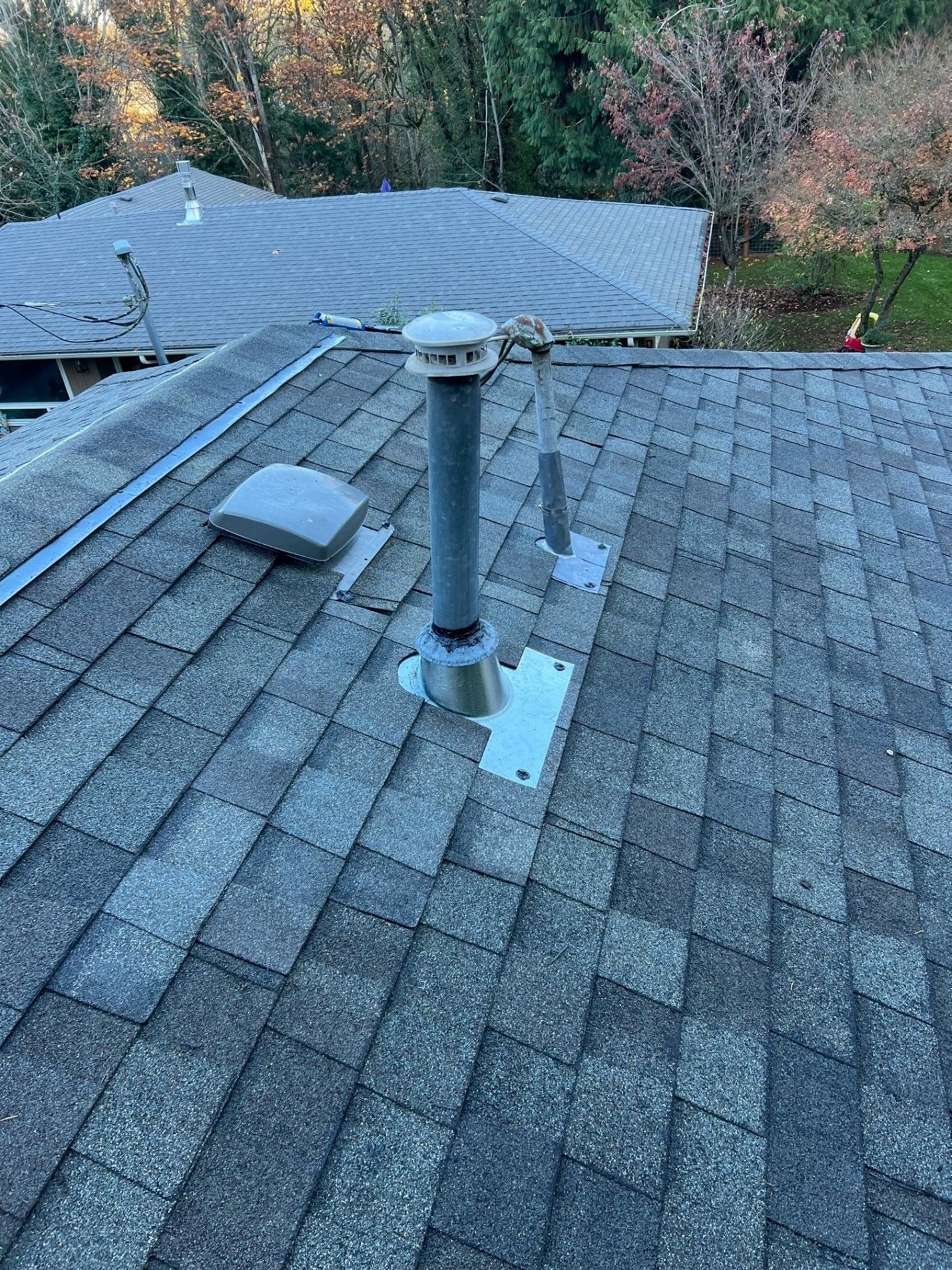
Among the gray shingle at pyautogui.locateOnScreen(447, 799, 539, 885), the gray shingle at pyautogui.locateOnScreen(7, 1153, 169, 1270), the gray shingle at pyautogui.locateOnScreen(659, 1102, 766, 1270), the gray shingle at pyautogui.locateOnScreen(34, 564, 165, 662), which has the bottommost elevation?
the gray shingle at pyautogui.locateOnScreen(659, 1102, 766, 1270)

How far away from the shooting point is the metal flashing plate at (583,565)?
415 cm

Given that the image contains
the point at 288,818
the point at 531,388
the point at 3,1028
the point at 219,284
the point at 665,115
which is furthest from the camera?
the point at 665,115

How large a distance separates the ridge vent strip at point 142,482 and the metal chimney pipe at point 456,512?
5.09 feet

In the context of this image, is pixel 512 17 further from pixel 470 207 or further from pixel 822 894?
pixel 822 894

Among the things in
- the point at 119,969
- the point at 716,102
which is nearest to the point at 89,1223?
the point at 119,969

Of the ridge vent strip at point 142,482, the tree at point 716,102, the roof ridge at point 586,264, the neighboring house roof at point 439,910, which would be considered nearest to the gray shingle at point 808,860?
the neighboring house roof at point 439,910

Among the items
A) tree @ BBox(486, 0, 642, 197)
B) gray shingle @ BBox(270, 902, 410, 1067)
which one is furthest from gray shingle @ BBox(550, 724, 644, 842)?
tree @ BBox(486, 0, 642, 197)

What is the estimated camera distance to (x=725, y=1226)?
2117mm

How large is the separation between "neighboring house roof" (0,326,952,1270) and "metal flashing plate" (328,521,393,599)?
0.06 metres

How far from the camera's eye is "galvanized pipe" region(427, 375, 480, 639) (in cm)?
263

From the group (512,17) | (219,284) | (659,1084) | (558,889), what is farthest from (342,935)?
(512,17)

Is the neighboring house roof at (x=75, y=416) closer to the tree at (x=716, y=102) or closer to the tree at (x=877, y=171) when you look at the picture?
the tree at (x=877, y=171)

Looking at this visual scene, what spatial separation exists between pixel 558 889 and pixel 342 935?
759 millimetres

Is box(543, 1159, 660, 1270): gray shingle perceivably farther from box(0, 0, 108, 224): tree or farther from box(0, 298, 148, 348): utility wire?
box(0, 0, 108, 224): tree
